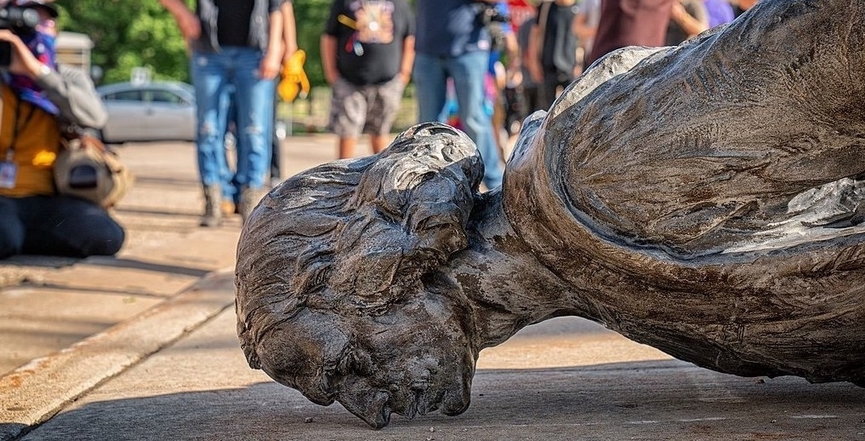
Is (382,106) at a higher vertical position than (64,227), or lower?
higher

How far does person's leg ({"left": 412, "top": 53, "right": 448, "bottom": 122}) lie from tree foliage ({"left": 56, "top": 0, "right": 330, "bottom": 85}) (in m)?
35.5

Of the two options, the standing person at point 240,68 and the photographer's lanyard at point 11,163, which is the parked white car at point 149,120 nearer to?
the standing person at point 240,68

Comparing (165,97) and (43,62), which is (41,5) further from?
(165,97)

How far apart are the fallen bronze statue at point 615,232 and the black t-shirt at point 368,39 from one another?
6.08 m

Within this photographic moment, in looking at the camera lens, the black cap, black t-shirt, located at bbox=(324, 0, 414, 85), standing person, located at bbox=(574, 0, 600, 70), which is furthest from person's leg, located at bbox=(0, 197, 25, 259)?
standing person, located at bbox=(574, 0, 600, 70)

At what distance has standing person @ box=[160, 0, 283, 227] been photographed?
25.2 feet

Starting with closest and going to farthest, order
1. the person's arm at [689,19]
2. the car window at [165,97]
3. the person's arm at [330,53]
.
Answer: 1. the person's arm at [689,19]
2. the person's arm at [330,53]
3. the car window at [165,97]

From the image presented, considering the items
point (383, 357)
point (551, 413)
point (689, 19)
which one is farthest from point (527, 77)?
point (383, 357)

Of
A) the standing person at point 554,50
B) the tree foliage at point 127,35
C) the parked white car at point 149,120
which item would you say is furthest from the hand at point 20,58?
the tree foliage at point 127,35

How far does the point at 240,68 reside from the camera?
777 centimetres

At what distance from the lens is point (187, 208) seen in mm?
9891

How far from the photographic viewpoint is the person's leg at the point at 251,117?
25.2 feet

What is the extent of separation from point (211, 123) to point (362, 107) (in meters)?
1.29

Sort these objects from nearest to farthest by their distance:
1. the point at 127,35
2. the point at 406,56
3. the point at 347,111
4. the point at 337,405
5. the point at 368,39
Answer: the point at 337,405
the point at 368,39
the point at 347,111
the point at 406,56
the point at 127,35
